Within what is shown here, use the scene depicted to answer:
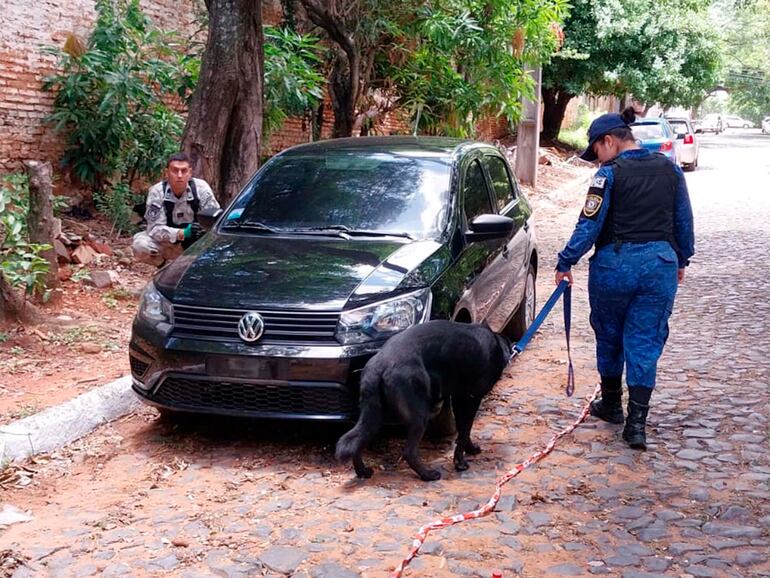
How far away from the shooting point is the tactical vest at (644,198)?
491cm

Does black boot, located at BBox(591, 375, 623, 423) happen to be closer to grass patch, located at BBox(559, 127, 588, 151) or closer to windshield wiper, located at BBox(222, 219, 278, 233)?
windshield wiper, located at BBox(222, 219, 278, 233)

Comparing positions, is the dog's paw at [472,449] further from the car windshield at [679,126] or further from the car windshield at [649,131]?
the car windshield at [679,126]

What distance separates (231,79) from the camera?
8734 mm

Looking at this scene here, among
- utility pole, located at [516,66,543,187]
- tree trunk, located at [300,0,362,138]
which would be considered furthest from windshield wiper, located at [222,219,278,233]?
utility pole, located at [516,66,543,187]

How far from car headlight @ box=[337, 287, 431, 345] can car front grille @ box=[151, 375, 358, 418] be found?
0.98 ft

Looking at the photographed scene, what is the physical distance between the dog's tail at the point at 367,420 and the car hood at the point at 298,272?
20.5 inches

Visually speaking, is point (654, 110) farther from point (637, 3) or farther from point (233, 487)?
point (233, 487)

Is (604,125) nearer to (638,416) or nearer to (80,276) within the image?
(638,416)

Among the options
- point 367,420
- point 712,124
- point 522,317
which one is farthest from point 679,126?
point 712,124

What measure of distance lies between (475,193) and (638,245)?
161 centimetres

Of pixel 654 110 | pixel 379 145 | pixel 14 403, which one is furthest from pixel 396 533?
pixel 654 110

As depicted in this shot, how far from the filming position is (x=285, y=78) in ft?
34.0

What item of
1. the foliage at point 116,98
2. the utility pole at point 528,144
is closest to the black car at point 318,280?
the foliage at point 116,98

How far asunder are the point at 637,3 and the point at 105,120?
20.2m
